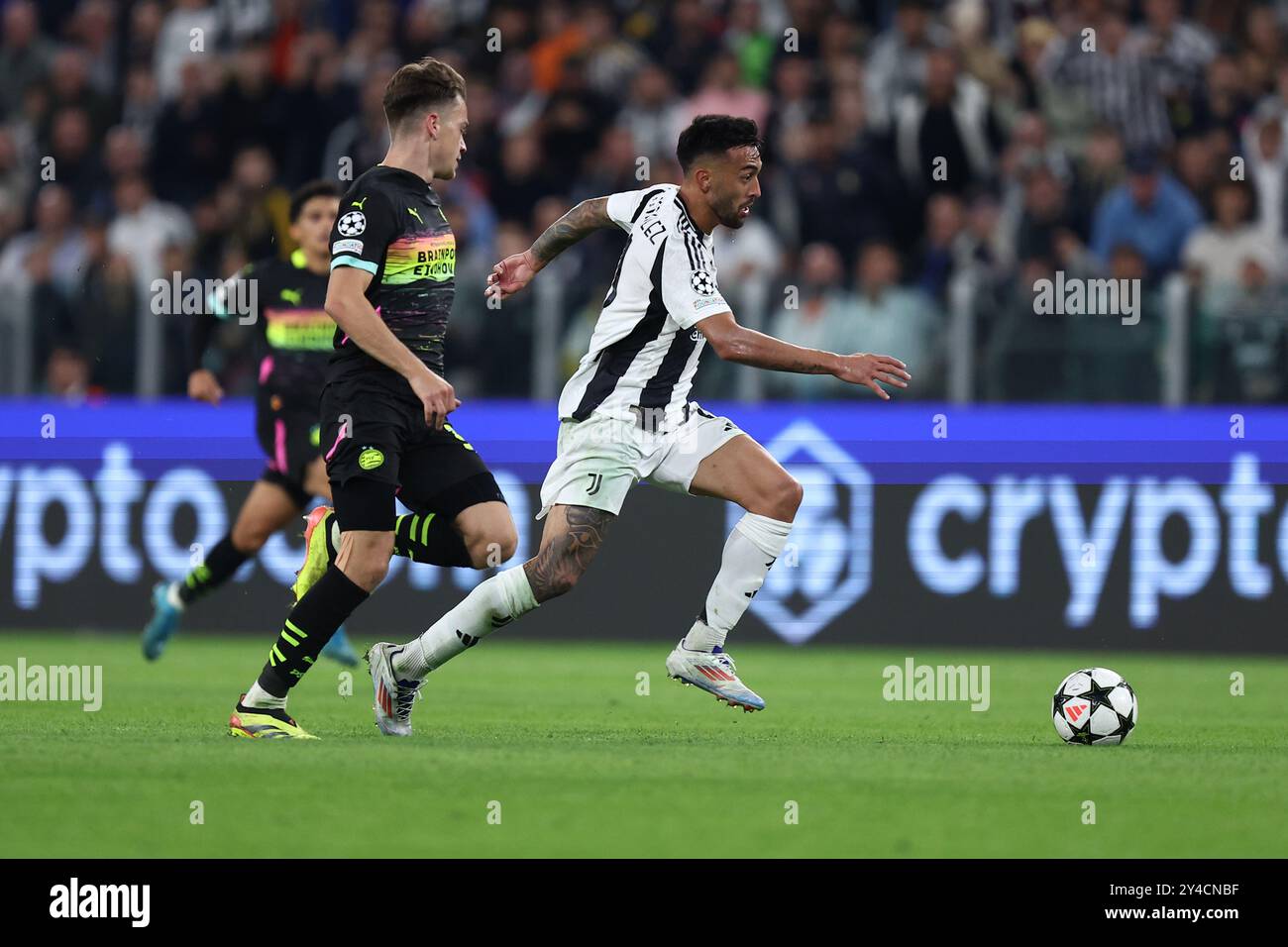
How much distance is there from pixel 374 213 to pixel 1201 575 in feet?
21.9

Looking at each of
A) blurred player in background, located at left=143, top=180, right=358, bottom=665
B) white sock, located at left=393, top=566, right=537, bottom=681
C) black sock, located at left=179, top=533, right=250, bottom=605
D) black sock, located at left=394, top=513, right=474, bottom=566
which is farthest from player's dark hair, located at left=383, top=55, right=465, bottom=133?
black sock, located at left=179, top=533, right=250, bottom=605

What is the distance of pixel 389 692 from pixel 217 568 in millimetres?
3393

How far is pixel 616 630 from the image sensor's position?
12.6 metres

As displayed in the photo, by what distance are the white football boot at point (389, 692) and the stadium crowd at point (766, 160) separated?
434 cm

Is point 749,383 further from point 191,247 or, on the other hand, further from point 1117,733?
point 1117,733

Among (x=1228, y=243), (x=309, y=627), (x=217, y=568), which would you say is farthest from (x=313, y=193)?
(x=1228, y=243)

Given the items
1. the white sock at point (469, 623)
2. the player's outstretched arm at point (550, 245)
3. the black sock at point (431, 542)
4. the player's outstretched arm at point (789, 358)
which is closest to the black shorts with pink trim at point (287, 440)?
the player's outstretched arm at point (550, 245)

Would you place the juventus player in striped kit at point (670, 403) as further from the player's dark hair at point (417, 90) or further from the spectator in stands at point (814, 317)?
the spectator in stands at point (814, 317)

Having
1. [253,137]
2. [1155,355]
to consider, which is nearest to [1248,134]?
[1155,355]

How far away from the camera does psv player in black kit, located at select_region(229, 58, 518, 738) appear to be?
690 centimetres

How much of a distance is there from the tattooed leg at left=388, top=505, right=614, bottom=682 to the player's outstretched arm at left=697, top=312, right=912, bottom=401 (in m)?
0.82

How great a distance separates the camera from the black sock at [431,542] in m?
7.47

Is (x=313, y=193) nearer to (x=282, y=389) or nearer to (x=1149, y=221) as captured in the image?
(x=282, y=389)

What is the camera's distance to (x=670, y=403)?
25.8 ft
